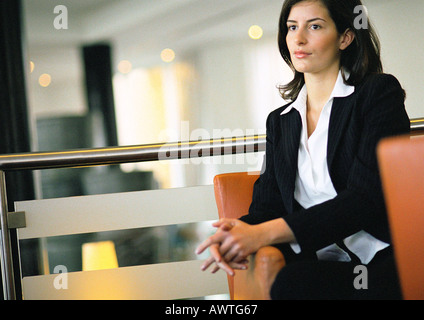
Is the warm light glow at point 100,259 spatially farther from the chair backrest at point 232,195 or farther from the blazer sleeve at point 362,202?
the blazer sleeve at point 362,202

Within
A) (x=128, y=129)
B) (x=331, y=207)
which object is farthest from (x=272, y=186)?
(x=128, y=129)

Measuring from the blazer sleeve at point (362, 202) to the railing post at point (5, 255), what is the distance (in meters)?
1.30

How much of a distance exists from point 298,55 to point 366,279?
2.23ft

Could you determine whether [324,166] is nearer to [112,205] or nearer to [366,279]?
[366,279]

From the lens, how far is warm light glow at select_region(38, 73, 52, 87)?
459 centimetres

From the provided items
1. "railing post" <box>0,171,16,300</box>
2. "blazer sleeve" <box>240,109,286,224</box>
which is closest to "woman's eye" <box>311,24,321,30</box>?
"blazer sleeve" <box>240,109,286,224</box>

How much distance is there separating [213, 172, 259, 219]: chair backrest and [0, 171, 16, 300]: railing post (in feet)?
2.99

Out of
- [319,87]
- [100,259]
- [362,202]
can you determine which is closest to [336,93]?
[319,87]

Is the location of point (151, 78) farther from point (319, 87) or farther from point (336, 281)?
point (336, 281)

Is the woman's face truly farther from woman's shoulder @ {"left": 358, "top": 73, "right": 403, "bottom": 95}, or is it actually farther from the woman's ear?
woman's shoulder @ {"left": 358, "top": 73, "right": 403, "bottom": 95}

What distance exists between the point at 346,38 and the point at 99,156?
1.08 meters

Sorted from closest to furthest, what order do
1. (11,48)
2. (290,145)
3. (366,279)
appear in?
(366,279) < (290,145) < (11,48)

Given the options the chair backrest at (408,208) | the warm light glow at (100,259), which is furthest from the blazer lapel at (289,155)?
the warm light glow at (100,259)
